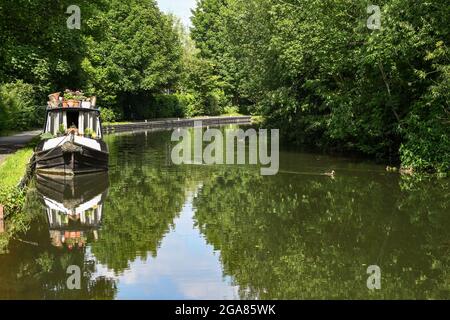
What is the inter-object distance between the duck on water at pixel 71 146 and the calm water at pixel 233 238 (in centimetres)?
118

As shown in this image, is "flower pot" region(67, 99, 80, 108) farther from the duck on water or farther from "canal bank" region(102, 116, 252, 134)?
"canal bank" region(102, 116, 252, 134)

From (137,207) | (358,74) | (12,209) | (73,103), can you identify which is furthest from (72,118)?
(12,209)

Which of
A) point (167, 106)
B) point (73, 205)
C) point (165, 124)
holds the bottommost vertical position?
point (73, 205)

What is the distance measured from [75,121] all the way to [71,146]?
14.4 ft

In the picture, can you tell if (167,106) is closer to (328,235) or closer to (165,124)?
(165,124)

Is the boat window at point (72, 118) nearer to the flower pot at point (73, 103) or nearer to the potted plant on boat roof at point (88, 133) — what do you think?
the flower pot at point (73, 103)

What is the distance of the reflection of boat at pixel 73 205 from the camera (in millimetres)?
14211

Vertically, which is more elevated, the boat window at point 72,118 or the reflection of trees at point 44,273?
the boat window at point 72,118

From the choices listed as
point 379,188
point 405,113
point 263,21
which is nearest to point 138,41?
point 263,21

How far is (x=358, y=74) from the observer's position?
86.9 ft

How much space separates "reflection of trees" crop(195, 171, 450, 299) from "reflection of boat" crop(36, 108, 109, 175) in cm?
554

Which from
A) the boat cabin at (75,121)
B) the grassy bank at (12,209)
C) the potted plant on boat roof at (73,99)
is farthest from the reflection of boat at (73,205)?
the potted plant on boat roof at (73,99)

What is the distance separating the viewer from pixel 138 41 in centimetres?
6122

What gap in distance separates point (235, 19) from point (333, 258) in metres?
34.6
